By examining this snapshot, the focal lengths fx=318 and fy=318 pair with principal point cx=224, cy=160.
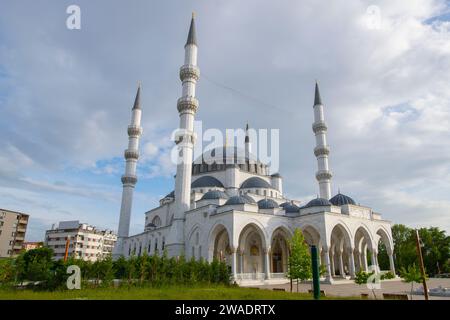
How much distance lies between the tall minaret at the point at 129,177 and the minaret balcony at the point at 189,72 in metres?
10.5

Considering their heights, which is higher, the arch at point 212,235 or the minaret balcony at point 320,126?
the minaret balcony at point 320,126

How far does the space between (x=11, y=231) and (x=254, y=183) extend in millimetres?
37652

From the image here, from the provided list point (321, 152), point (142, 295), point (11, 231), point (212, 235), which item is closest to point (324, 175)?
point (321, 152)

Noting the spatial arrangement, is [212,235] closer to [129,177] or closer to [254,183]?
[254,183]

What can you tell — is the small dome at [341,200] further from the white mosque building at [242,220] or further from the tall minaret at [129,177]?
the tall minaret at [129,177]

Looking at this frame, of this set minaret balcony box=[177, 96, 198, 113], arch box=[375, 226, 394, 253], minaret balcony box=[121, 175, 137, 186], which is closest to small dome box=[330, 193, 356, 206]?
arch box=[375, 226, 394, 253]

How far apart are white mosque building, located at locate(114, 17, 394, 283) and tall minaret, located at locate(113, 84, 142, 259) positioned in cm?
11

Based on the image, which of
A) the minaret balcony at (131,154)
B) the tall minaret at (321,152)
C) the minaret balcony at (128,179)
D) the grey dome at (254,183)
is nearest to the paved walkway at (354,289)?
the tall minaret at (321,152)

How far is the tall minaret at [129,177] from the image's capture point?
37125 mm

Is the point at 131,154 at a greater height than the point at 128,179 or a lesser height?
greater

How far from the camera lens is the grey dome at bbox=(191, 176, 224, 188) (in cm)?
3775

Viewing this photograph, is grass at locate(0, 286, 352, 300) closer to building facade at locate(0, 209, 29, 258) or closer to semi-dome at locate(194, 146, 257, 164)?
semi-dome at locate(194, 146, 257, 164)

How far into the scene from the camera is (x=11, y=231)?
47844 millimetres
